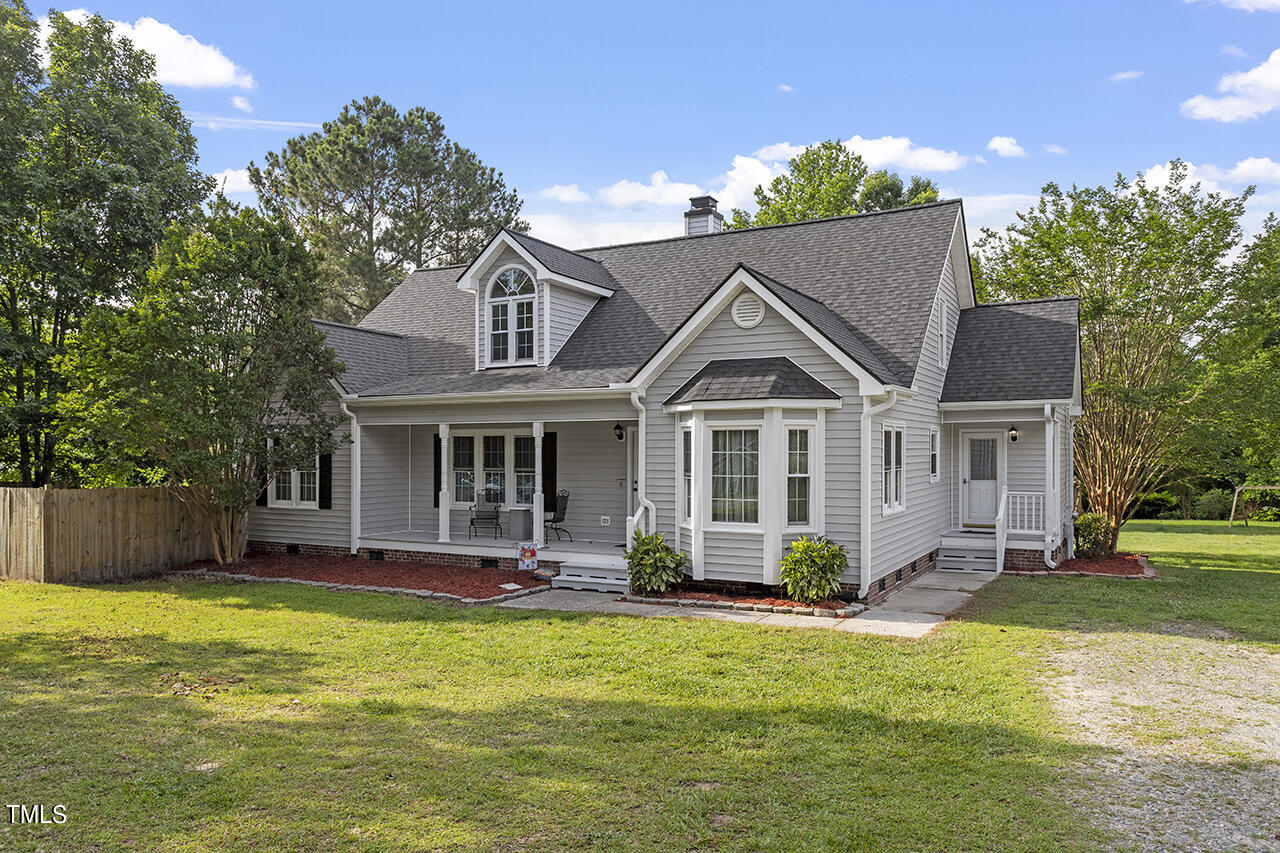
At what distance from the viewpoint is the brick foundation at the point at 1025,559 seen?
613 inches

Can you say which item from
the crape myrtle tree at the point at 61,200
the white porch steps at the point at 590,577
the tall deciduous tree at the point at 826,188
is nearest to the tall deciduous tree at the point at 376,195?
the tall deciduous tree at the point at 826,188

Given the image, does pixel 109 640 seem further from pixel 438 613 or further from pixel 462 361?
pixel 462 361

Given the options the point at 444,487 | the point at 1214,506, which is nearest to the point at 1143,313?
the point at 444,487

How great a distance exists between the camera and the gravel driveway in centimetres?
495

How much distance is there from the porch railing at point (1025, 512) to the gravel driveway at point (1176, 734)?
599 centimetres

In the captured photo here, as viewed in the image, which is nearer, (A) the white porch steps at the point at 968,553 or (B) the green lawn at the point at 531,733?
(B) the green lawn at the point at 531,733

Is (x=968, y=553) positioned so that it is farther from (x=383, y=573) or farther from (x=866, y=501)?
(x=383, y=573)

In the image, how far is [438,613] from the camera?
11.5 metres

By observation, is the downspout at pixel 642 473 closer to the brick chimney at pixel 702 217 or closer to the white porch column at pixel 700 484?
the white porch column at pixel 700 484

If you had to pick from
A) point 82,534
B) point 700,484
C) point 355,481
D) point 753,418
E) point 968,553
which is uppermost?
point 753,418

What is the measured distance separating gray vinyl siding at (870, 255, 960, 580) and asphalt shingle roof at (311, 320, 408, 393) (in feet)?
33.2

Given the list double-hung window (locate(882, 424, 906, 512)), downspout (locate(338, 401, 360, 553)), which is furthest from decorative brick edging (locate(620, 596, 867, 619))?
downspout (locate(338, 401, 360, 553))

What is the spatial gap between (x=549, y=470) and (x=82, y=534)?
814 centimetres

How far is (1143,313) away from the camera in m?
18.8
